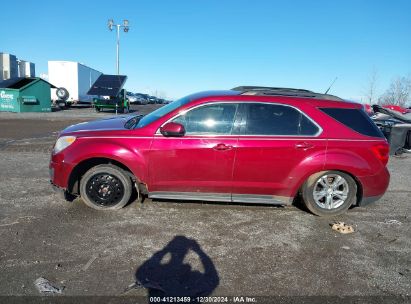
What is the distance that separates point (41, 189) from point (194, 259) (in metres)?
3.44

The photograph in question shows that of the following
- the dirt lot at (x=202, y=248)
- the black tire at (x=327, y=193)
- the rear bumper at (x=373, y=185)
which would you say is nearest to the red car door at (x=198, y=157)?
the dirt lot at (x=202, y=248)

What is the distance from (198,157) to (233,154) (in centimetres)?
47

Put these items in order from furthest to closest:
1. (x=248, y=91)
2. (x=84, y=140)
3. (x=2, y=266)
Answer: (x=248, y=91)
(x=84, y=140)
(x=2, y=266)

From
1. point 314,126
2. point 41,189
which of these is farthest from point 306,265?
point 41,189

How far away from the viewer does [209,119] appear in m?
4.55

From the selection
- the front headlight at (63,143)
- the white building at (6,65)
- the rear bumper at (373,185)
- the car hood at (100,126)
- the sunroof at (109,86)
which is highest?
the white building at (6,65)

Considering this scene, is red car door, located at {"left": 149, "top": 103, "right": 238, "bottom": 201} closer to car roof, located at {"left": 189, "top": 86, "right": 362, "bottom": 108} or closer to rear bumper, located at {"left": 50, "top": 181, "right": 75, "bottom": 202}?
car roof, located at {"left": 189, "top": 86, "right": 362, "bottom": 108}

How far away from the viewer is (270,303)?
9.30ft

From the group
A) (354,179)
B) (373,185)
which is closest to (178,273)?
(354,179)

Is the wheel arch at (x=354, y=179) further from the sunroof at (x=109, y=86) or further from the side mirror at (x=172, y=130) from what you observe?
the sunroof at (x=109, y=86)

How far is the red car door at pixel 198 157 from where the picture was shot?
446 centimetres

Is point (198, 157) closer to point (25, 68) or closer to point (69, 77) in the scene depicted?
point (69, 77)

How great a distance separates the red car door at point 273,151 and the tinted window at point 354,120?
1.13 ft

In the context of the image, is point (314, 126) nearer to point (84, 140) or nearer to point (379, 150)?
point (379, 150)
